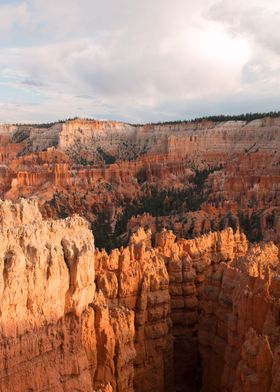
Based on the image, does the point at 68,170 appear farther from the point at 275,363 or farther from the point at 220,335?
the point at 275,363

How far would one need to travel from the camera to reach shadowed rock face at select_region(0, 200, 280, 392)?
10039 mm

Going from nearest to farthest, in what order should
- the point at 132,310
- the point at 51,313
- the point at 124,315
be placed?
the point at 51,313 → the point at 124,315 → the point at 132,310

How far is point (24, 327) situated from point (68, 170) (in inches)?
2574

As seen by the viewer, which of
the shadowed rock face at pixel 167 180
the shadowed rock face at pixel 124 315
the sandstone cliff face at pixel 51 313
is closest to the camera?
the sandstone cliff face at pixel 51 313

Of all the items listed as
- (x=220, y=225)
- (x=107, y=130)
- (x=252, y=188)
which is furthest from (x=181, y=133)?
(x=220, y=225)

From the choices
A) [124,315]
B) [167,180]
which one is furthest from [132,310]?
[167,180]

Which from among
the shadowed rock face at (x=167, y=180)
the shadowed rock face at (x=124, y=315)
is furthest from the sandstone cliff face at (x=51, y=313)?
the shadowed rock face at (x=167, y=180)

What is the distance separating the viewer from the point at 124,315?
13461 millimetres

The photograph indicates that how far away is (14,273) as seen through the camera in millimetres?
9586

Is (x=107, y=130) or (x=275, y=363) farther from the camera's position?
(x=107, y=130)

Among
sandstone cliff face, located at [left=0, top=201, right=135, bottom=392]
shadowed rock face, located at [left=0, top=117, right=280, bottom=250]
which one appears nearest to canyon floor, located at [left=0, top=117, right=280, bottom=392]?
sandstone cliff face, located at [left=0, top=201, right=135, bottom=392]

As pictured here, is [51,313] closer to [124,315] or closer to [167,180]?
[124,315]

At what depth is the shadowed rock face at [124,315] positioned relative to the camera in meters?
10.0

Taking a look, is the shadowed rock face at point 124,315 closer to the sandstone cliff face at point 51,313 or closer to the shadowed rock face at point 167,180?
the sandstone cliff face at point 51,313
